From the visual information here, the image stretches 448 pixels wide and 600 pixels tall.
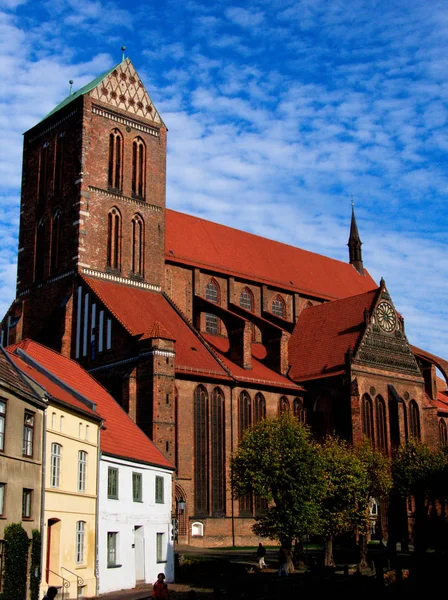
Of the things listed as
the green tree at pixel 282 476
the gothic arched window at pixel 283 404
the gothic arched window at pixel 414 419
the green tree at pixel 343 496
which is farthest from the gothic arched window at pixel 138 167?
the gothic arched window at pixel 414 419

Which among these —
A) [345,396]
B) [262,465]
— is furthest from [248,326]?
[262,465]

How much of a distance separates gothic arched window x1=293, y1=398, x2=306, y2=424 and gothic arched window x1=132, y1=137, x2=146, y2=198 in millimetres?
15928

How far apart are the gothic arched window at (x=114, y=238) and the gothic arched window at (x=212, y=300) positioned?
7.39 m

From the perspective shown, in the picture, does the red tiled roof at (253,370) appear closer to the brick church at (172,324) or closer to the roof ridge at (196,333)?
the brick church at (172,324)

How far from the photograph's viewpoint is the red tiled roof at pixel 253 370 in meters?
49.2

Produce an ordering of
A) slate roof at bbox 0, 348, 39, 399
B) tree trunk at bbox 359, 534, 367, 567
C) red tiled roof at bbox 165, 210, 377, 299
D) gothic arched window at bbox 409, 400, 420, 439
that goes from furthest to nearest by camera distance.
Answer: red tiled roof at bbox 165, 210, 377, 299
gothic arched window at bbox 409, 400, 420, 439
tree trunk at bbox 359, 534, 367, 567
slate roof at bbox 0, 348, 39, 399

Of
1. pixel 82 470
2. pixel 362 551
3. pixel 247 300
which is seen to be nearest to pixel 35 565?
pixel 82 470

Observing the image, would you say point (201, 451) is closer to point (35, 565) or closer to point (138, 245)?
point (138, 245)

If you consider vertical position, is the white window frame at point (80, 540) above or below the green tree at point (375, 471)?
below

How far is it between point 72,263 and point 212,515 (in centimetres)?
1611

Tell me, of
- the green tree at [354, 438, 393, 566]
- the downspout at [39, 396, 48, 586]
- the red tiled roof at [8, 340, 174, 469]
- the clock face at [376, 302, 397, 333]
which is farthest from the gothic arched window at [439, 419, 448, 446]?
the downspout at [39, 396, 48, 586]

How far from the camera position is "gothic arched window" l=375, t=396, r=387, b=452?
169 ft

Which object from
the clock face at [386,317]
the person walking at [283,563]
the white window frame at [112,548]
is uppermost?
the clock face at [386,317]

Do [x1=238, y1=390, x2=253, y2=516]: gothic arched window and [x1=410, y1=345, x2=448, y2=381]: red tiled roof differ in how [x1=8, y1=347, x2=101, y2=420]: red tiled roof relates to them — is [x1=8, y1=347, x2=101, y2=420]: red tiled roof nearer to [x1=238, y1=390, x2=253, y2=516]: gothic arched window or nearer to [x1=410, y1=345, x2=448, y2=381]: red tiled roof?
[x1=238, y1=390, x2=253, y2=516]: gothic arched window
